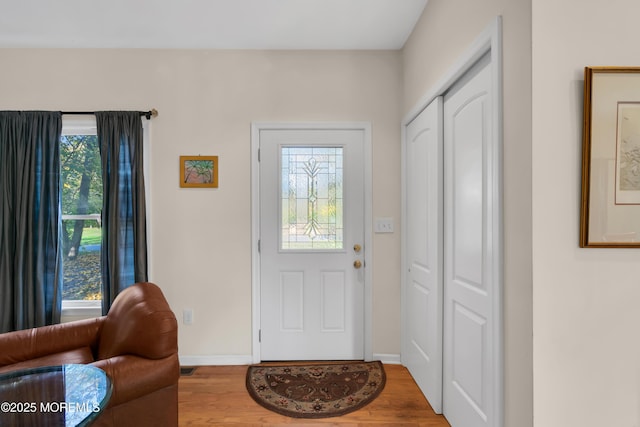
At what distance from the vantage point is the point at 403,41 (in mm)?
2645

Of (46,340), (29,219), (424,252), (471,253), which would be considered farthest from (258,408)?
(29,219)

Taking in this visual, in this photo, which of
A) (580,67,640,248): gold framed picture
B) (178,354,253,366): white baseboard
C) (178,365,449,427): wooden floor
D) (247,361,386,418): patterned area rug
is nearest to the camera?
(580,67,640,248): gold framed picture

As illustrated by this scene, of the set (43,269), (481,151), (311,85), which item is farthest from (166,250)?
(481,151)

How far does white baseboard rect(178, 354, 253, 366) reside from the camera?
2729 millimetres

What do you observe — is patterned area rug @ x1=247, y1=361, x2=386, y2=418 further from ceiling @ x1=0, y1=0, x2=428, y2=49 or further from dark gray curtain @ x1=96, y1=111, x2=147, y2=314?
ceiling @ x1=0, y1=0, x2=428, y2=49

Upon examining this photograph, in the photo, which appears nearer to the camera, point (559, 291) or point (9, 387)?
point (559, 291)

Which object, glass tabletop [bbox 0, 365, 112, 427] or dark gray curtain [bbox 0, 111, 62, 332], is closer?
glass tabletop [bbox 0, 365, 112, 427]

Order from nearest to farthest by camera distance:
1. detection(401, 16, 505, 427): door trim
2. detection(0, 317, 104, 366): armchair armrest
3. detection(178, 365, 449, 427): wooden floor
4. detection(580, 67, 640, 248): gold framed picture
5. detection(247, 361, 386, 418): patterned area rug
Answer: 1. detection(580, 67, 640, 248): gold framed picture
2. detection(401, 16, 505, 427): door trim
3. detection(0, 317, 104, 366): armchair armrest
4. detection(178, 365, 449, 427): wooden floor
5. detection(247, 361, 386, 418): patterned area rug

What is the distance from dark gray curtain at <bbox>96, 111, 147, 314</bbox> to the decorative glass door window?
1.14m

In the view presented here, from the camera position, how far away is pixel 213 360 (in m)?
2.73

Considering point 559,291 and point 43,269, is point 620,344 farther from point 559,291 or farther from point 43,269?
point 43,269

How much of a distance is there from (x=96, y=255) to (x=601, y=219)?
334cm

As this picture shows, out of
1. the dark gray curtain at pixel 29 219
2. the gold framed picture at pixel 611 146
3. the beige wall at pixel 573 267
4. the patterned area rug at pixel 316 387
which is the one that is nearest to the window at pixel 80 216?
the dark gray curtain at pixel 29 219

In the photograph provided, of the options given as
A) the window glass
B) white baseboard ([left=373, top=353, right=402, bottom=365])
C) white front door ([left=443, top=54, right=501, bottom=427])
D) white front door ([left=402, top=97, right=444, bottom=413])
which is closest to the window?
the window glass
